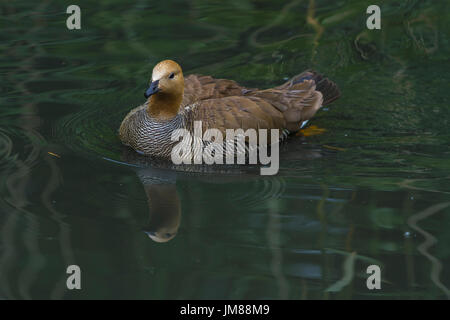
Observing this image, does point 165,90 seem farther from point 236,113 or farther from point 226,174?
point 226,174

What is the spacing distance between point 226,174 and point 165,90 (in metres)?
1.05

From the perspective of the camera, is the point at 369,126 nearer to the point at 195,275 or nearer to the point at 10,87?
the point at 195,275

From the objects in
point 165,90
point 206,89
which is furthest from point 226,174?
point 206,89

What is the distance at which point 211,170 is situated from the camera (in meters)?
7.59

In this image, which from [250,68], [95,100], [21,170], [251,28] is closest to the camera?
[21,170]

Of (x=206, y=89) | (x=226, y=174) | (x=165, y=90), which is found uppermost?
(x=206, y=89)

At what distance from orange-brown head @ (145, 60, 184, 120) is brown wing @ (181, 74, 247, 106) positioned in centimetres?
29

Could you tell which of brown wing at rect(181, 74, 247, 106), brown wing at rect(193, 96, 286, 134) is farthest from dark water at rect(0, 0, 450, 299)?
brown wing at rect(181, 74, 247, 106)

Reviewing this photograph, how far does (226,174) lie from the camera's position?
7.46 m

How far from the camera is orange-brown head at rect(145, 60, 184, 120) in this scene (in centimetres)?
754

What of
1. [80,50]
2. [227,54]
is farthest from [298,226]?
[80,50]

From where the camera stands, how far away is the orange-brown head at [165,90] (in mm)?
7543

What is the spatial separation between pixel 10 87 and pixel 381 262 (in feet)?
17.5

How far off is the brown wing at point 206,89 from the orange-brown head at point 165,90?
0.95 feet
